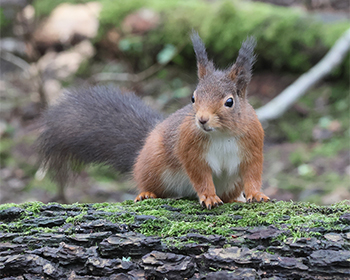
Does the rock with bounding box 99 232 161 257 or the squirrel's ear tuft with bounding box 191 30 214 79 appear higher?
the squirrel's ear tuft with bounding box 191 30 214 79

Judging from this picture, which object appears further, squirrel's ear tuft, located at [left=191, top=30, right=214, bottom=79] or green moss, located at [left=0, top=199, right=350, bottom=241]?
squirrel's ear tuft, located at [left=191, top=30, right=214, bottom=79]

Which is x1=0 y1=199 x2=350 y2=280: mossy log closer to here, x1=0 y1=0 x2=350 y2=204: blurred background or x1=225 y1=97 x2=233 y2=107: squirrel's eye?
x1=225 y1=97 x2=233 y2=107: squirrel's eye

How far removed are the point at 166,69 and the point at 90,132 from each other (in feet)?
13.4

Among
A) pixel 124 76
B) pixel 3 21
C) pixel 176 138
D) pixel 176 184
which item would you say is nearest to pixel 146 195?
pixel 176 184

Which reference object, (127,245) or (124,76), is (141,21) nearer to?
(124,76)

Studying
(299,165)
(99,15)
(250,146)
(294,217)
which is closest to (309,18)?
(299,165)

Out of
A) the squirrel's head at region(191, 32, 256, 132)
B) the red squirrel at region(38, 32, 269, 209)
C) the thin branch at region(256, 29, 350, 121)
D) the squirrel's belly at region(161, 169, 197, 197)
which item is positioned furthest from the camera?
the thin branch at region(256, 29, 350, 121)

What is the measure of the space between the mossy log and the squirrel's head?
494mm

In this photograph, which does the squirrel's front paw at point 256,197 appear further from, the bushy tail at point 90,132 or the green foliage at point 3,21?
the green foliage at point 3,21

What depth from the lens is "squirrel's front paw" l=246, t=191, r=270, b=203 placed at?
2268 mm

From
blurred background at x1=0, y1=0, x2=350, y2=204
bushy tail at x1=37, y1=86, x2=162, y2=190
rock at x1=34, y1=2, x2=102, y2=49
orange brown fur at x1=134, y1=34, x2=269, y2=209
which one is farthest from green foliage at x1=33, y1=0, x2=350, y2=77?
orange brown fur at x1=134, y1=34, x2=269, y2=209

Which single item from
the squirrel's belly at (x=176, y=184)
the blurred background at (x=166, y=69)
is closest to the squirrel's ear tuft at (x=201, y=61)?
the squirrel's belly at (x=176, y=184)

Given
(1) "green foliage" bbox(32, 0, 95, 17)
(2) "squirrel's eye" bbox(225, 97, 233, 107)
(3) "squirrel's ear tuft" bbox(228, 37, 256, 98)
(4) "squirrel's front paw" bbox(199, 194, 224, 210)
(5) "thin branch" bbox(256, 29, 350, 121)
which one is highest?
(1) "green foliage" bbox(32, 0, 95, 17)

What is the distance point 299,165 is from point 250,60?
2.77 meters
